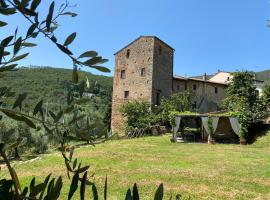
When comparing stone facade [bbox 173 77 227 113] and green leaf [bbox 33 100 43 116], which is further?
stone facade [bbox 173 77 227 113]

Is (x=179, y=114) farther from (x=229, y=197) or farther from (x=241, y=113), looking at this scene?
(x=229, y=197)

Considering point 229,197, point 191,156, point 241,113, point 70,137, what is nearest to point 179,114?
point 241,113

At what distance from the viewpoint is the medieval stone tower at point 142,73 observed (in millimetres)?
33844

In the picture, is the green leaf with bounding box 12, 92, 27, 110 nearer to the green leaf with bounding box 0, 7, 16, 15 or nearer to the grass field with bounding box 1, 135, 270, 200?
the green leaf with bounding box 0, 7, 16, 15

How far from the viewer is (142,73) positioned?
3428 cm

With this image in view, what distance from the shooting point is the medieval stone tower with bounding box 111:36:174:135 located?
3384cm

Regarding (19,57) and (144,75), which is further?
(144,75)

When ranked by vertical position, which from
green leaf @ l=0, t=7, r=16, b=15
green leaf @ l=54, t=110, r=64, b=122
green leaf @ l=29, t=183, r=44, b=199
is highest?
green leaf @ l=0, t=7, r=16, b=15

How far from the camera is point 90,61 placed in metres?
1.06

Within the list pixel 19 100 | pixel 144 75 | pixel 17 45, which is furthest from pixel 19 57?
pixel 144 75

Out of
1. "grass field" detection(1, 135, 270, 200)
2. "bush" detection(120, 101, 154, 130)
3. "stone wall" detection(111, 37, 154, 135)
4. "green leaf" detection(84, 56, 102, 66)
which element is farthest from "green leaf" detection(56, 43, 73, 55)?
"stone wall" detection(111, 37, 154, 135)

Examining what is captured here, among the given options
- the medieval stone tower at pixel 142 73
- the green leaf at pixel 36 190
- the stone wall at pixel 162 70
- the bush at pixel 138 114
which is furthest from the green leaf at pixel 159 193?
the stone wall at pixel 162 70

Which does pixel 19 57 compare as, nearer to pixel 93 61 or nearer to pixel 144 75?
pixel 93 61

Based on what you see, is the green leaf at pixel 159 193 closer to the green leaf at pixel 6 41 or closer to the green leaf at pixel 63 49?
the green leaf at pixel 63 49
